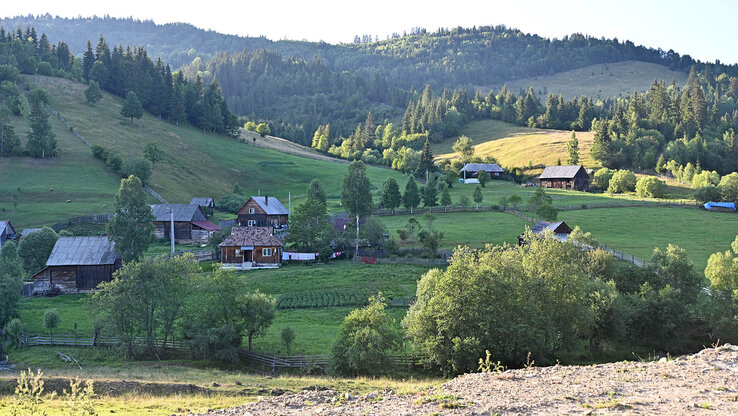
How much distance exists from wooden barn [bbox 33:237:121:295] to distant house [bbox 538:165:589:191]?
280 feet

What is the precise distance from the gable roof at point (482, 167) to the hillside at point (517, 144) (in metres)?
10.3

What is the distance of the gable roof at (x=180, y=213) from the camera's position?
72375 millimetres

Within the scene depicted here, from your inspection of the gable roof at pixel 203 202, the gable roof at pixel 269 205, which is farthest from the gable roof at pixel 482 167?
the gable roof at pixel 203 202

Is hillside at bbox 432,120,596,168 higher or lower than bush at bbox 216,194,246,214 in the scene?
higher

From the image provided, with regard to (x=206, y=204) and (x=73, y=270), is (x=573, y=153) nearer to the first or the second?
(x=206, y=204)

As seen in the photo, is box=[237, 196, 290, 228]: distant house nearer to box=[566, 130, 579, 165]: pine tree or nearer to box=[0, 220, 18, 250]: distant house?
box=[0, 220, 18, 250]: distant house

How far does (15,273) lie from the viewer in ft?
135

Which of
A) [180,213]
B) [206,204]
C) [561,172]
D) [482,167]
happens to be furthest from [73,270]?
[561,172]

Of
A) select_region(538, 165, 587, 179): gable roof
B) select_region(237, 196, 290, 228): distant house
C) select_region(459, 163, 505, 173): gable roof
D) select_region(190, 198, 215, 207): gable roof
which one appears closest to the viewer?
select_region(237, 196, 290, 228): distant house

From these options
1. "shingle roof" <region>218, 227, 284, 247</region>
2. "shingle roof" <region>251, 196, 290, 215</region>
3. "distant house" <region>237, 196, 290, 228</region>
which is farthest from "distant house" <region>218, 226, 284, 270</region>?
"shingle roof" <region>251, 196, 290, 215</region>

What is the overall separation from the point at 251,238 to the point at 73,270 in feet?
54.8

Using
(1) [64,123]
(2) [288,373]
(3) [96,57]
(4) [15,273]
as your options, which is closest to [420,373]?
(2) [288,373]

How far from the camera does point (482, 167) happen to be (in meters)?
124

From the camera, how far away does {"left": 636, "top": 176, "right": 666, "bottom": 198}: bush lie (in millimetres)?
94938
